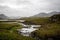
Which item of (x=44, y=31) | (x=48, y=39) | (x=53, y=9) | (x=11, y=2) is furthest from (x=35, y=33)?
(x=11, y=2)

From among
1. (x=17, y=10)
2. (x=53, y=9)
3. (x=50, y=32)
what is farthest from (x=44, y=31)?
(x=17, y=10)

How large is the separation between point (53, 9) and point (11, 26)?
2.19 meters

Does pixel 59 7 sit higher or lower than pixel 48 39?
higher

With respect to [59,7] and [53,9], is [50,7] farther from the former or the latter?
[59,7]

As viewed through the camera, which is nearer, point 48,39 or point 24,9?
point 48,39

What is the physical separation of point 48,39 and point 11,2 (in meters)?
2.47

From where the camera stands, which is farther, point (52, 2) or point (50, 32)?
point (52, 2)

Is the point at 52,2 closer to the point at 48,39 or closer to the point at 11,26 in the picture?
the point at 48,39

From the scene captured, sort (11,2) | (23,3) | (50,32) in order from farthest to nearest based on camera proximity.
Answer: (23,3) → (11,2) → (50,32)

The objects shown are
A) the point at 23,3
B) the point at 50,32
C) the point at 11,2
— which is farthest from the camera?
the point at 23,3

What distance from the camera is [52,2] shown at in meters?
6.15

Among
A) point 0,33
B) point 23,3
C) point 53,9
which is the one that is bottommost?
point 0,33

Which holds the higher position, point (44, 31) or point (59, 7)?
point (59, 7)

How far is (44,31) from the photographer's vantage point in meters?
5.69
